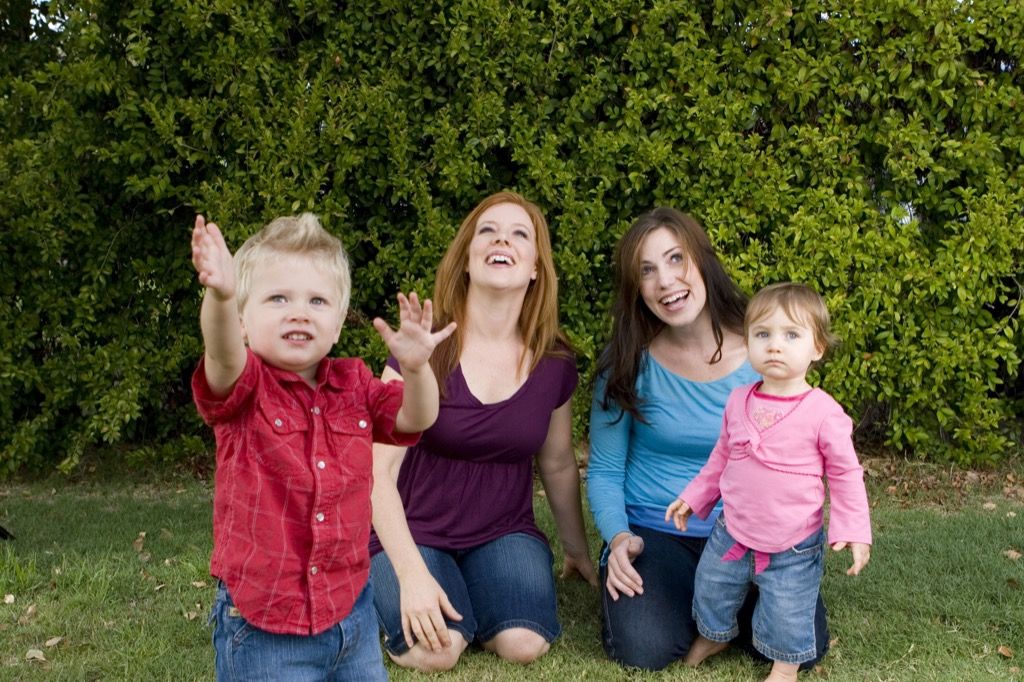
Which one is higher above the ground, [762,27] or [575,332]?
[762,27]

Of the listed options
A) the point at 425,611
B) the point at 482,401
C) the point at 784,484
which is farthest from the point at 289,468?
the point at 784,484

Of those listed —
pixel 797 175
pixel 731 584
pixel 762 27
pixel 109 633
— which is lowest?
pixel 109 633

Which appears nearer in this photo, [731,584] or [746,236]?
[731,584]

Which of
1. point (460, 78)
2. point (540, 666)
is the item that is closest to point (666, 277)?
point (540, 666)

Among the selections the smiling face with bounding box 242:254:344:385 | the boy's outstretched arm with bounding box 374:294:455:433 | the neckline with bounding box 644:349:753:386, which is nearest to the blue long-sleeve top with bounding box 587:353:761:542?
the neckline with bounding box 644:349:753:386

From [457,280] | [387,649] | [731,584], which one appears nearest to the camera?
[731,584]

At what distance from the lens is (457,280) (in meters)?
3.85

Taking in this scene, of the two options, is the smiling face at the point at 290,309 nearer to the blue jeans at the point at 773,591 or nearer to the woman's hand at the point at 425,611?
the woman's hand at the point at 425,611

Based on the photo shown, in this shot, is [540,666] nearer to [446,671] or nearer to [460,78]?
[446,671]

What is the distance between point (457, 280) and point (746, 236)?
240 cm

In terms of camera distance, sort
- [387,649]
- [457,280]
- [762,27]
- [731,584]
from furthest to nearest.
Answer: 1. [762,27]
2. [457,280]
3. [387,649]
4. [731,584]

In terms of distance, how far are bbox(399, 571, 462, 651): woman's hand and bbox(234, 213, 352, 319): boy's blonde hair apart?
1192 mm

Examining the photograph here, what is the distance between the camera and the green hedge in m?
5.36

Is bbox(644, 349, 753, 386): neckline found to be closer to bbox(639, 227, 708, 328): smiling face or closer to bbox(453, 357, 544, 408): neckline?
bbox(639, 227, 708, 328): smiling face
